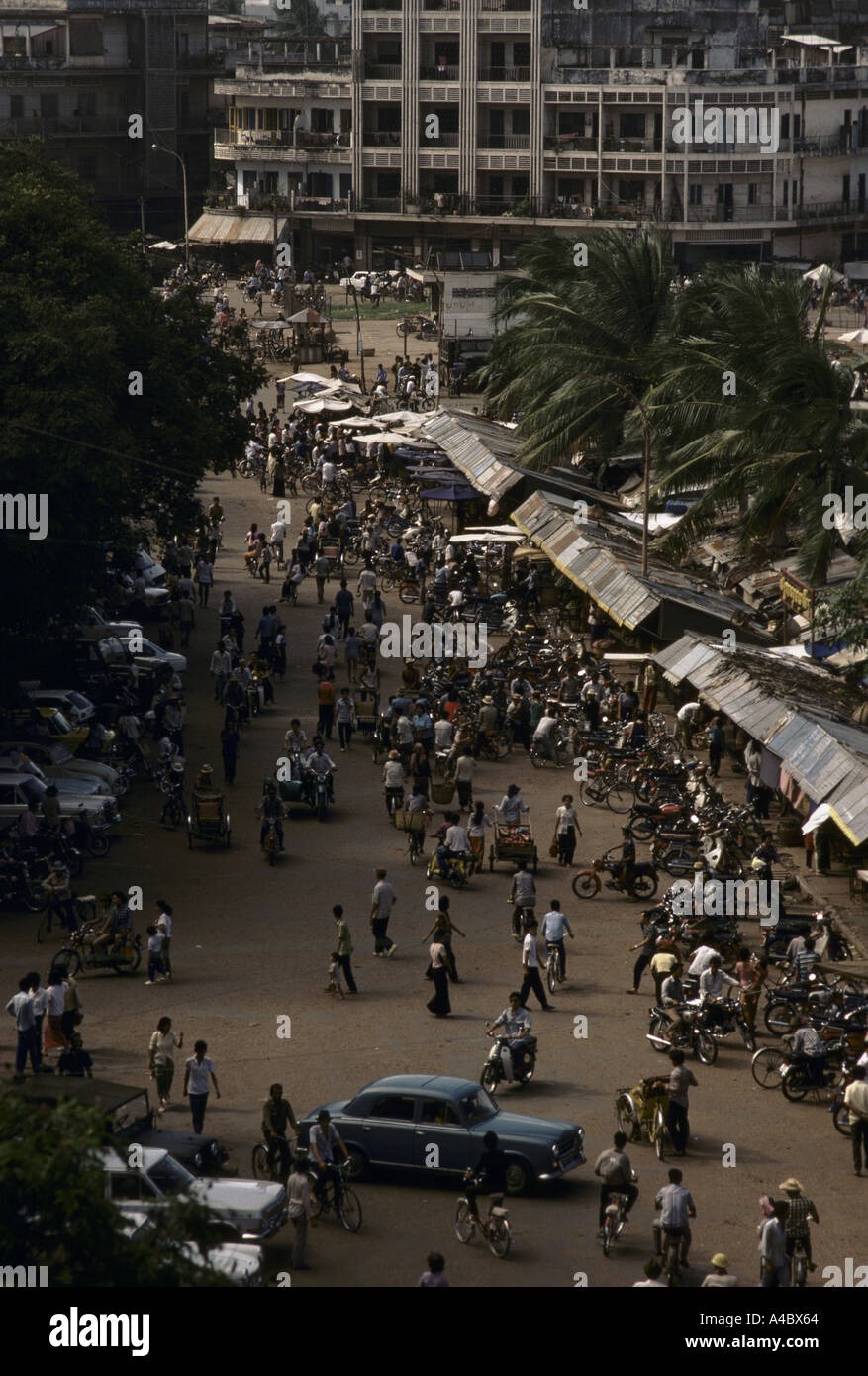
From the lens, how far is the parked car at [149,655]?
1523 inches

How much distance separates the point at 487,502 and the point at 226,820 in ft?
73.6

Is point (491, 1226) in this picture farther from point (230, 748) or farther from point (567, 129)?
point (567, 129)

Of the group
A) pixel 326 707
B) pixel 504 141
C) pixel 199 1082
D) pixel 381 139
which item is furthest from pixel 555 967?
pixel 381 139

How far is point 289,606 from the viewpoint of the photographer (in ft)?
148

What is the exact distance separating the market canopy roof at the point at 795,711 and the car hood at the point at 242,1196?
984 centimetres

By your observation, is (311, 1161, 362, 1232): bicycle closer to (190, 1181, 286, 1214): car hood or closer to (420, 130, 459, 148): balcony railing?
(190, 1181, 286, 1214): car hood

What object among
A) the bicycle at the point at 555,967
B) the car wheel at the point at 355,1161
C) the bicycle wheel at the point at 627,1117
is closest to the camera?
the car wheel at the point at 355,1161

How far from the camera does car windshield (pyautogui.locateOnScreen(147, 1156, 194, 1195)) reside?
58.8 ft

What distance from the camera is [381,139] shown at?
99625 millimetres

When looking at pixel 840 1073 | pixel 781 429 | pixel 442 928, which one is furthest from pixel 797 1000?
pixel 781 429

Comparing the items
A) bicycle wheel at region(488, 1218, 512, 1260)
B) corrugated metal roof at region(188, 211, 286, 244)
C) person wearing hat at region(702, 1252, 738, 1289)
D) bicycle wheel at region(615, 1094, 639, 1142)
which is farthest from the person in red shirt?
corrugated metal roof at region(188, 211, 286, 244)

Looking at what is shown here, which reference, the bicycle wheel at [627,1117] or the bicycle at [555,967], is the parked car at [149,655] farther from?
the bicycle wheel at [627,1117]

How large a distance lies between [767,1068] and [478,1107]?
403cm

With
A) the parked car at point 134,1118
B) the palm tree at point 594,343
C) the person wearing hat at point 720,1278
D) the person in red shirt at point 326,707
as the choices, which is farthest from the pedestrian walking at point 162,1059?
the palm tree at point 594,343
